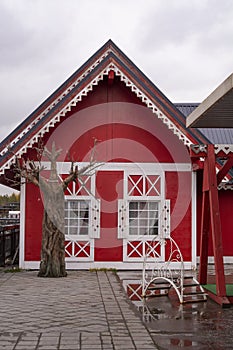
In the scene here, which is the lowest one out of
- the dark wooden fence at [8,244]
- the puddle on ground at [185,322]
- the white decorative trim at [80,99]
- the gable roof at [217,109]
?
the puddle on ground at [185,322]

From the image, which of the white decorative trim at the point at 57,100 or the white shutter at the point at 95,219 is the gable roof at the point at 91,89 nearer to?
the white decorative trim at the point at 57,100

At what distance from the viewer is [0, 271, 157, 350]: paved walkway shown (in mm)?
6582

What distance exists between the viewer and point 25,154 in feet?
48.0

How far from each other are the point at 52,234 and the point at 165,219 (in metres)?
3.24

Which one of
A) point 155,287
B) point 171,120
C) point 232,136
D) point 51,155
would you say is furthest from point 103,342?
point 232,136

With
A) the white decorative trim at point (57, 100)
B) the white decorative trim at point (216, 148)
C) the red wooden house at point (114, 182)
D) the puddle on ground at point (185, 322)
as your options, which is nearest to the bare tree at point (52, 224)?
the white decorative trim at point (57, 100)

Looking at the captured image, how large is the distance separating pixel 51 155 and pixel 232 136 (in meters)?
8.19

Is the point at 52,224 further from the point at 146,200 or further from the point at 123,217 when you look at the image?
the point at 146,200

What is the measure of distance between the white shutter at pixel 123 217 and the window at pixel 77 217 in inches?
31.1

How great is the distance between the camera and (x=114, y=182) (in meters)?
14.6

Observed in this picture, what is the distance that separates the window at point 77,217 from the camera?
1463 centimetres

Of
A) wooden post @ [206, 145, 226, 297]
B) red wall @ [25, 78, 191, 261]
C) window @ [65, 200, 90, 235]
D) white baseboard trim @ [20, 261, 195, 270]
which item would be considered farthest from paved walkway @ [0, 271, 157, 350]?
red wall @ [25, 78, 191, 261]

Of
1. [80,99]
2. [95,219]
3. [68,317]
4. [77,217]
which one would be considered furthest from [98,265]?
[68,317]

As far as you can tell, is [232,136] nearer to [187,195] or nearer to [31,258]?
[187,195]
